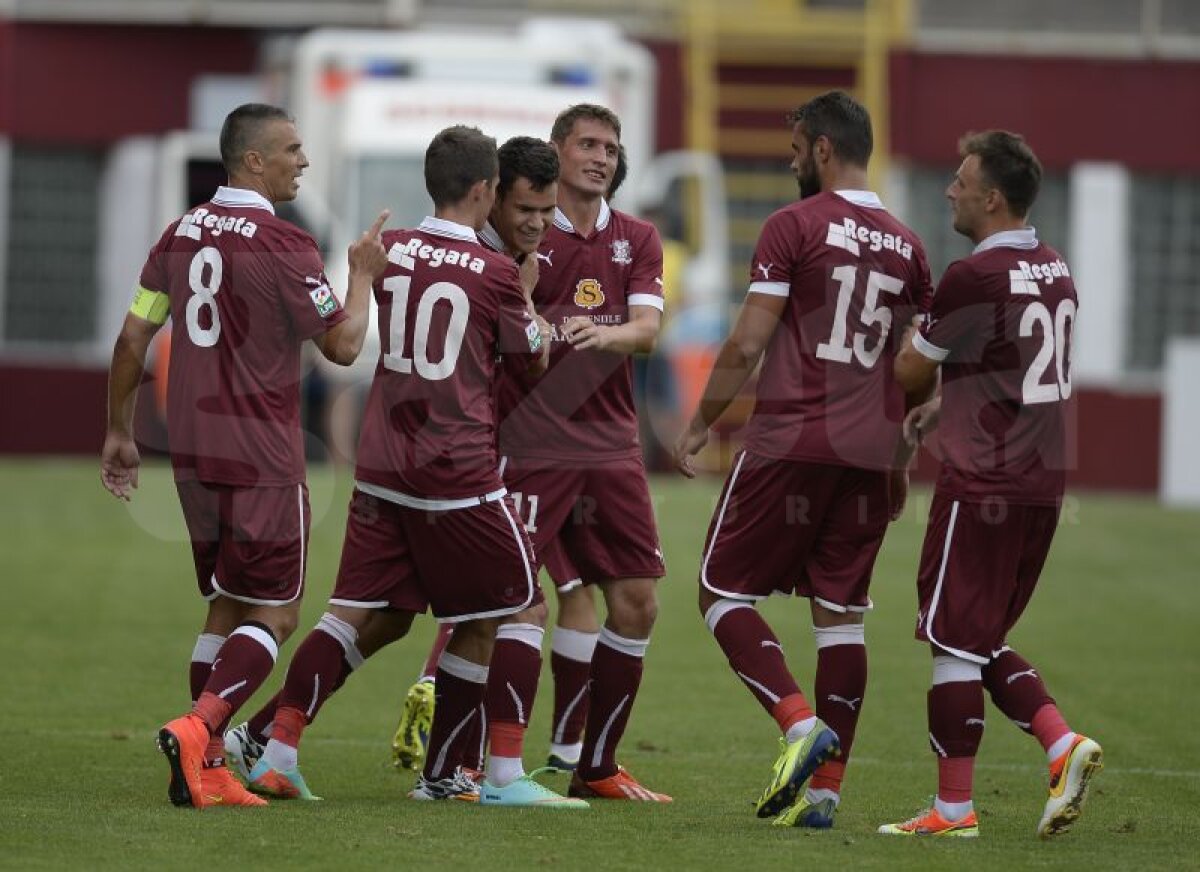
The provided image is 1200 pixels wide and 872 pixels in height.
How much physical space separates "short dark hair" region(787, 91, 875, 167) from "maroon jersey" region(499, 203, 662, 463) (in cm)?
92

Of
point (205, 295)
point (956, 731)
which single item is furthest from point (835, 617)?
point (205, 295)

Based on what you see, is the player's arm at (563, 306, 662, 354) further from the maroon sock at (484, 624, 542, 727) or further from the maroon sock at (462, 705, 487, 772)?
the maroon sock at (462, 705, 487, 772)

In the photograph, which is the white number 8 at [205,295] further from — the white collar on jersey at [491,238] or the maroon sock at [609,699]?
the maroon sock at [609,699]

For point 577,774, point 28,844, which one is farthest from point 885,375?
point 28,844

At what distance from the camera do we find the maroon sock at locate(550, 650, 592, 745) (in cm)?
855

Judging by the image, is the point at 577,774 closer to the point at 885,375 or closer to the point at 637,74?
the point at 885,375

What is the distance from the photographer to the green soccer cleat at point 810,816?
24.3ft

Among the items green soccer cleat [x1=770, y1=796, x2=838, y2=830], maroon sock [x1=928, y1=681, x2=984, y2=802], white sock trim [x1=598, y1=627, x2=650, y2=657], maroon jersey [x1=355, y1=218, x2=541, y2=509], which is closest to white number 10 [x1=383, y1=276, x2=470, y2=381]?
maroon jersey [x1=355, y1=218, x2=541, y2=509]

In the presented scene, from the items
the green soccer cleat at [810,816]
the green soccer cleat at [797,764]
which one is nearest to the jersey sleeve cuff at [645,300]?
the green soccer cleat at [797,764]

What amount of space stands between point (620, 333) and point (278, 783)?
196 centimetres

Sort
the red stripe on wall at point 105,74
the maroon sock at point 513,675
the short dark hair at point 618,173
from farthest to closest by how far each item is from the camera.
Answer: the red stripe on wall at point 105,74 < the short dark hair at point 618,173 < the maroon sock at point 513,675

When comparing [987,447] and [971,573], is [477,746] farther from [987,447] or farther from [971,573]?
[987,447]

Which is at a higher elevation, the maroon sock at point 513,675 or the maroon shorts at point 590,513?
the maroon shorts at point 590,513

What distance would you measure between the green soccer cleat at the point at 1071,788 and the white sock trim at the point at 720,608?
1217 mm
